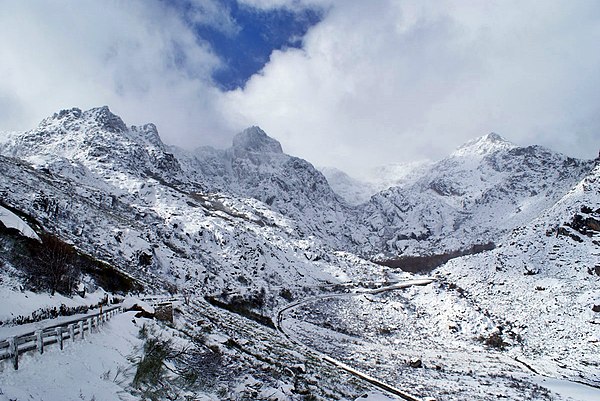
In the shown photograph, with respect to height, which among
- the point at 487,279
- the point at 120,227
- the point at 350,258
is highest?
the point at 350,258

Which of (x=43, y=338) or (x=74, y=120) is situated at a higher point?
(x=74, y=120)

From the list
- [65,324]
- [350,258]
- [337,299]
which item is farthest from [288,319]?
[350,258]

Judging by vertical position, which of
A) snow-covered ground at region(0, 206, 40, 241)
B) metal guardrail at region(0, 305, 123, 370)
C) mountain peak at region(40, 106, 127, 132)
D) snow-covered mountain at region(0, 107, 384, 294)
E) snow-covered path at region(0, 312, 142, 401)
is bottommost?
snow-covered path at region(0, 312, 142, 401)

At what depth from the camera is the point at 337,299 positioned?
227 feet

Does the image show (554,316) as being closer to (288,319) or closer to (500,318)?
(500,318)

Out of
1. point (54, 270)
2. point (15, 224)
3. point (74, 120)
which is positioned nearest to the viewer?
point (54, 270)

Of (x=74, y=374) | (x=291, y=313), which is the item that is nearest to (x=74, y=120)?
(x=291, y=313)

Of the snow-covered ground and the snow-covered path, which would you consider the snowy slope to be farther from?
the snow-covered ground

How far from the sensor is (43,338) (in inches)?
361

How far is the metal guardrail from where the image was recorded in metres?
7.32

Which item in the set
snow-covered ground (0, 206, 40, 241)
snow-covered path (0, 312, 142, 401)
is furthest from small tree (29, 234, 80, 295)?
snow-covered path (0, 312, 142, 401)

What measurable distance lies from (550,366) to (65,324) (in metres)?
36.5

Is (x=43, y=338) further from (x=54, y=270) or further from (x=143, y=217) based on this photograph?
(x=143, y=217)

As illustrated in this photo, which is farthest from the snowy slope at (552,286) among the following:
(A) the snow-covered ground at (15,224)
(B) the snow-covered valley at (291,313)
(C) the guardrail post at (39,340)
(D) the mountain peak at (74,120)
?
(D) the mountain peak at (74,120)
